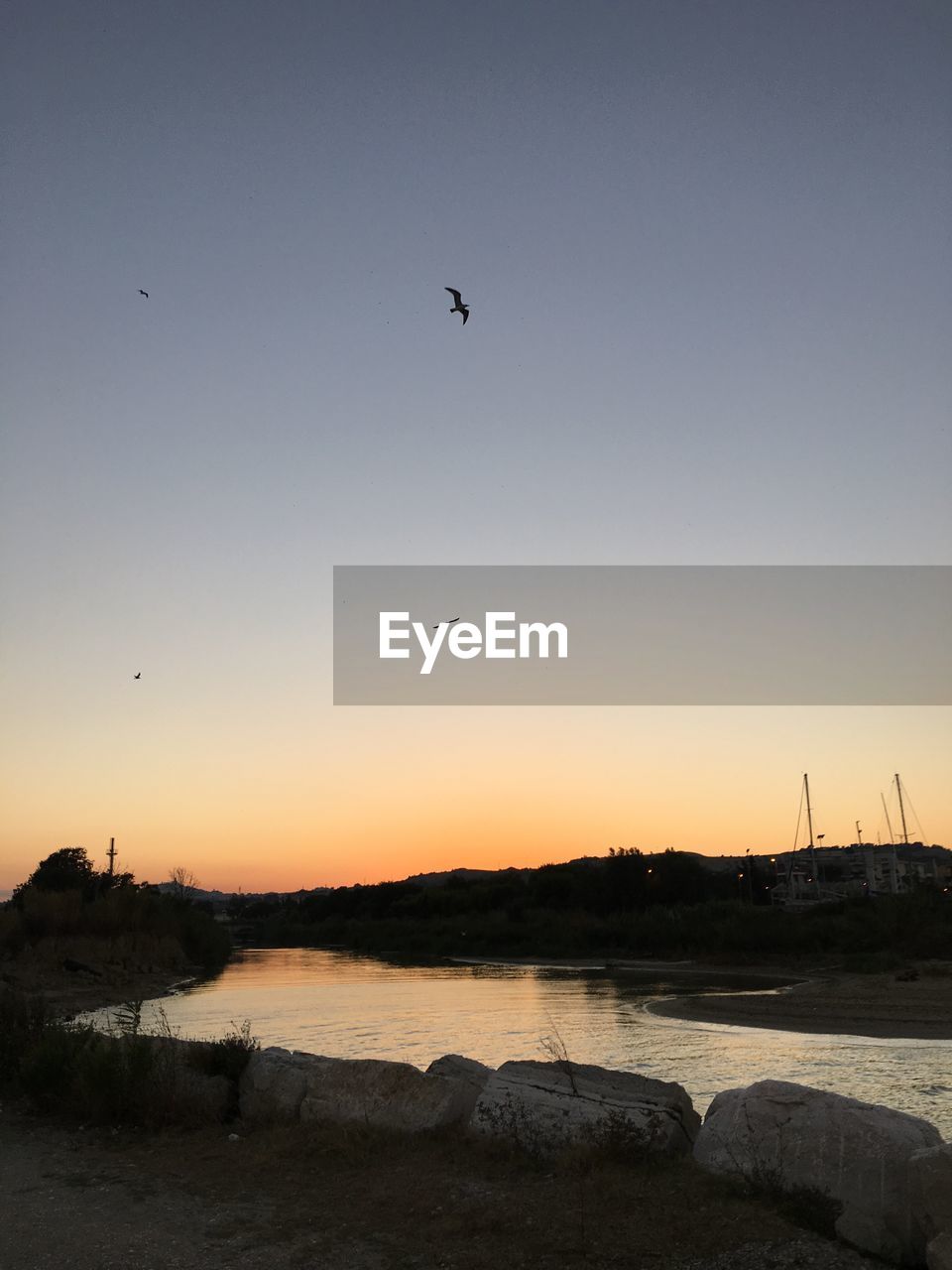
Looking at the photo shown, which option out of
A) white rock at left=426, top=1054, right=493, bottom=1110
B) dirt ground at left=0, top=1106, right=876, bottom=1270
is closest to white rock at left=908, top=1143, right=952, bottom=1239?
dirt ground at left=0, top=1106, right=876, bottom=1270

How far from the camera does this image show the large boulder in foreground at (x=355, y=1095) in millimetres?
10195

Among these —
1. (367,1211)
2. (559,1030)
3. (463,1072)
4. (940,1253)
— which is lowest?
(559,1030)

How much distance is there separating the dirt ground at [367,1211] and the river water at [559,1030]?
8.30 meters

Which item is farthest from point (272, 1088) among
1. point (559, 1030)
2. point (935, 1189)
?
point (559, 1030)

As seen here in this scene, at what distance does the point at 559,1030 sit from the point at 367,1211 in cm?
2443

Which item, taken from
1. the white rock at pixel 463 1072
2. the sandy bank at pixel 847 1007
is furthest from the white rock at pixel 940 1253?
the sandy bank at pixel 847 1007

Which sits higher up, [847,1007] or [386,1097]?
[386,1097]

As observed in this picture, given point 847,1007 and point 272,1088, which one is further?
point 847,1007

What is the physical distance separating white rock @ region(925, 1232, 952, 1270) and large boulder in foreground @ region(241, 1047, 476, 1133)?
5.02 meters

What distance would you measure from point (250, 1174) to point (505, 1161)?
2154 millimetres

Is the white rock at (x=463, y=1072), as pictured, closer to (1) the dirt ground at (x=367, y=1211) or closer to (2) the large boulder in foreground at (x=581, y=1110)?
(2) the large boulder in foreground at (x=581, y=1110)

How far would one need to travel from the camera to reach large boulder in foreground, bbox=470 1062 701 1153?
8.78m

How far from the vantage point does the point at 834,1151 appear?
774 centimetres

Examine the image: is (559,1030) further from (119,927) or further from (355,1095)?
(119,927)
